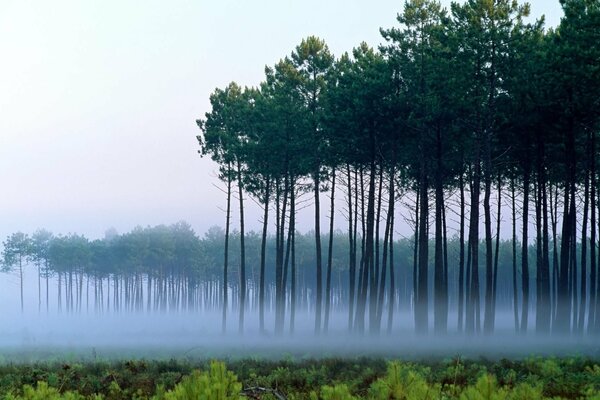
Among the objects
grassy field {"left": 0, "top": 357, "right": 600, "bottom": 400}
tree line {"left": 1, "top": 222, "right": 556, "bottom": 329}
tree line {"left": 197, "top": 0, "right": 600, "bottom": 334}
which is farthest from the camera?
tree line {"left": 1, "top": 222, "right": 556, "bottom": 329}

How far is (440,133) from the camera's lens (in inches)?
1388

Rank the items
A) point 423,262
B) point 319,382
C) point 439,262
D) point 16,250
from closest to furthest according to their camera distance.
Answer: point 319,382
point 439,262
point 423,262
point 16,250

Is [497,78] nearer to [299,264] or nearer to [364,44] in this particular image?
[364,44]

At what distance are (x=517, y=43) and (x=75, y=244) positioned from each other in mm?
94168

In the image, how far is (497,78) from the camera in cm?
3164

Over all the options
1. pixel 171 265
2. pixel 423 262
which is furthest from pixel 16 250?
pixel 423 262

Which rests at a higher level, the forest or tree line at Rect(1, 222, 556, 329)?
the forest

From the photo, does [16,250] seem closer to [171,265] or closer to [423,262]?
[171,265]

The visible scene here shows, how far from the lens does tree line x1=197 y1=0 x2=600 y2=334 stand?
30.8 metres

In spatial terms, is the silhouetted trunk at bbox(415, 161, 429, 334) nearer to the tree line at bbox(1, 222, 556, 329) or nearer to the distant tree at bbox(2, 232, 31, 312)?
the tree line at bbox(1, 222, 556, 329)

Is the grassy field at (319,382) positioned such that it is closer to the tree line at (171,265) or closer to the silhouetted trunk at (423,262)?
the silhouetted trunk at (423,262)

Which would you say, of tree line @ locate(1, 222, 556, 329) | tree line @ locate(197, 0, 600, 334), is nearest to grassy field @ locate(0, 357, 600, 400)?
tree line @ locate(197, 0, 600, 334)

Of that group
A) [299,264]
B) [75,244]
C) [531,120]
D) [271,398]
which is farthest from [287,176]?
[75,244]

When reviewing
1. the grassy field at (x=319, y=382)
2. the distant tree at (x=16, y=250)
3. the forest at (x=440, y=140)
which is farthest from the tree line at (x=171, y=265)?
the grassy field at (x=319, y=382)
